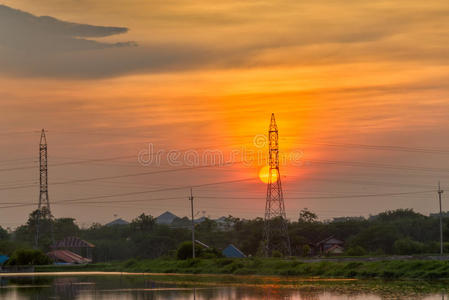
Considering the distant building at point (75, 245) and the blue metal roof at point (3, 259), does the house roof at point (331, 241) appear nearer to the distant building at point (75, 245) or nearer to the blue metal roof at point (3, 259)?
the distant building at point (75, 245)

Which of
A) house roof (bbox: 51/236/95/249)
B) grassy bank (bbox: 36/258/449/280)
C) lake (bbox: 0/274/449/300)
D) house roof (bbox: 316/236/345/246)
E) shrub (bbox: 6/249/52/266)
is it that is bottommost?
lake (bbox: 0/274/449/300)

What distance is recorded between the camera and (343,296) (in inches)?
1848

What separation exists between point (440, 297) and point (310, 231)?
84.2 m

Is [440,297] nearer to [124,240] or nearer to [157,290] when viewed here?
[157,290]

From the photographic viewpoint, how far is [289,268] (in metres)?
72.6

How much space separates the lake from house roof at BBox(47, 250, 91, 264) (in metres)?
47.3

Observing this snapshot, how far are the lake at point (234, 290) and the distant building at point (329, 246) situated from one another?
50260 mm

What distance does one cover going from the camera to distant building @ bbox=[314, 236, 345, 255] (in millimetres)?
115312

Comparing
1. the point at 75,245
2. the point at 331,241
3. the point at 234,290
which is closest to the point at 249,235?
the point at 331,241

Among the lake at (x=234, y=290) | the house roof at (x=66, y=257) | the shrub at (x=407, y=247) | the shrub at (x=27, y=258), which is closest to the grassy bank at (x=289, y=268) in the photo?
the shrub at (x=27, y=258)

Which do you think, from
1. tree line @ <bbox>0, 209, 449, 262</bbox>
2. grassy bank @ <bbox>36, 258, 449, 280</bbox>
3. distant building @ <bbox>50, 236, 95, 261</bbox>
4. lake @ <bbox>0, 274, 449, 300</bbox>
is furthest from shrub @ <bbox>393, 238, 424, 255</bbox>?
distant building @ <bbox>50, 236, 95, 261</bbox>

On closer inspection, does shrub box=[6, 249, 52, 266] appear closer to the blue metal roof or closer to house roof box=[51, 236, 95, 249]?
the blue metal roof

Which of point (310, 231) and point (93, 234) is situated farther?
point (93, 234)

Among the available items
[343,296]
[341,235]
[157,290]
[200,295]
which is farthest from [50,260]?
[343,296]
